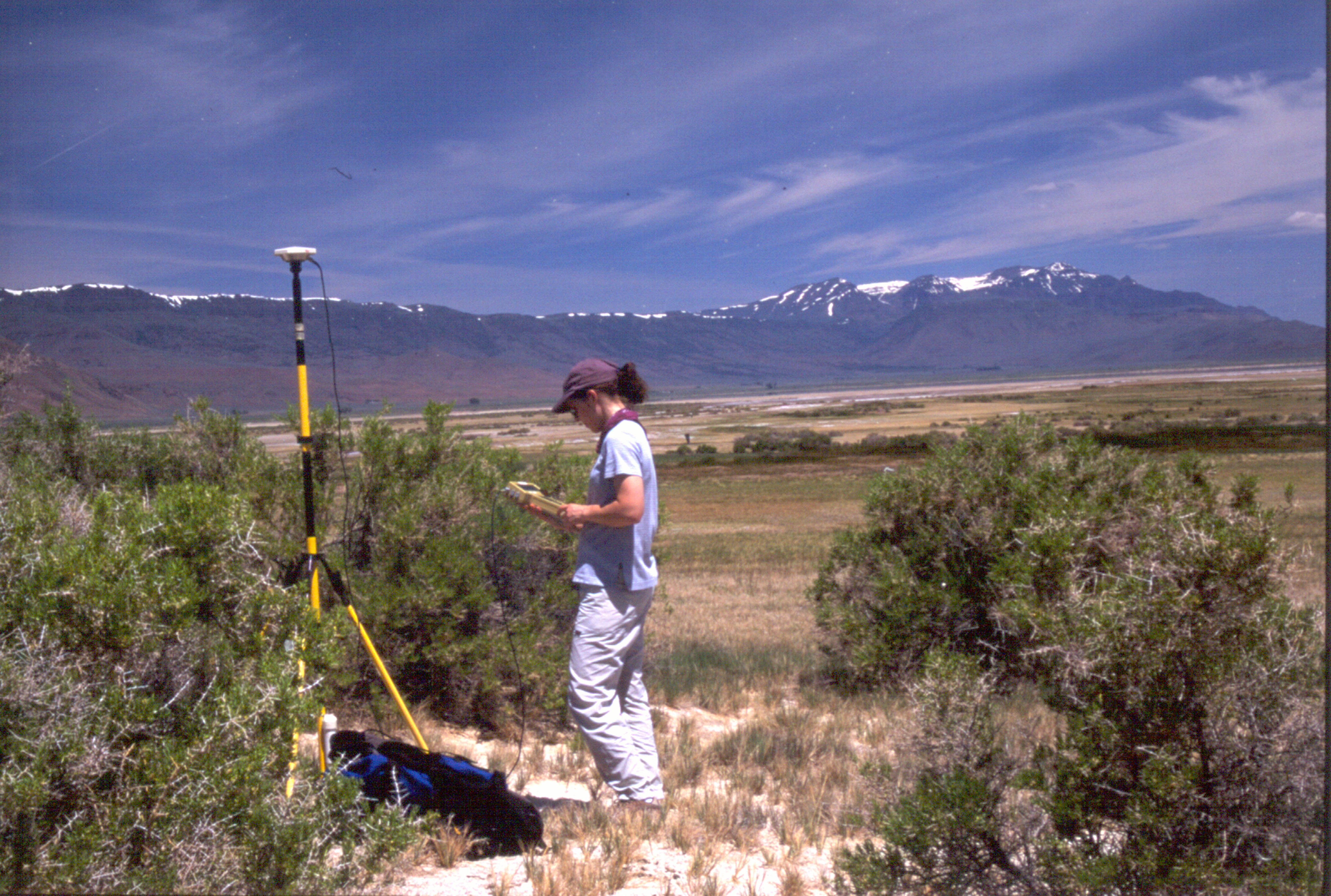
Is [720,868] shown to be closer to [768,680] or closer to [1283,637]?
[1283,637]

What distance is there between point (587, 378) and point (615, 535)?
62cm

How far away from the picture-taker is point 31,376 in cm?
1246

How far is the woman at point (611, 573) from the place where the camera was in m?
3.40

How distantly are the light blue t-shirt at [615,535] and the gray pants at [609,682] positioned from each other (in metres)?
0.05

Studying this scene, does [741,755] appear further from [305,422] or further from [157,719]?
[157,719]

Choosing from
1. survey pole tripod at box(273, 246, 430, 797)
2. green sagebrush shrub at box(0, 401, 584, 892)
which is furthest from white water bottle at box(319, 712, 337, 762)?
green sagebrush shrub at box(0, 401, 584, 892)

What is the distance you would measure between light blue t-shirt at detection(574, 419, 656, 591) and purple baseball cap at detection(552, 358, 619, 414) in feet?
0.63

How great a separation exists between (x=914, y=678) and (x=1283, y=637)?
3366mm

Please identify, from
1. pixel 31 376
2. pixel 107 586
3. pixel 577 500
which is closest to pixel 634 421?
pixel 107 586

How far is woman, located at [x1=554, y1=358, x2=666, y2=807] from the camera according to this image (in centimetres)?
340

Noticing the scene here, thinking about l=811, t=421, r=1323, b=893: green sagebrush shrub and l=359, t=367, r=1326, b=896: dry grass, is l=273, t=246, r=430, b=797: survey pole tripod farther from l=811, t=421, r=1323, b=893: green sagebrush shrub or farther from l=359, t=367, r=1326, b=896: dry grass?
l=811, t=421, r=1323, b=893: green sagebrush shrub

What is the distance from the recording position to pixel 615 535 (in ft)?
11.4

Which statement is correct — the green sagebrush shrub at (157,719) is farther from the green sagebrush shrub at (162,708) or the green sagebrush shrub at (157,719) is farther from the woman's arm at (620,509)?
the woman's arm at (620,509)

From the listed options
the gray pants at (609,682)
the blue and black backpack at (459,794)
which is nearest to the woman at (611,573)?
the gray pants at (609,682)
